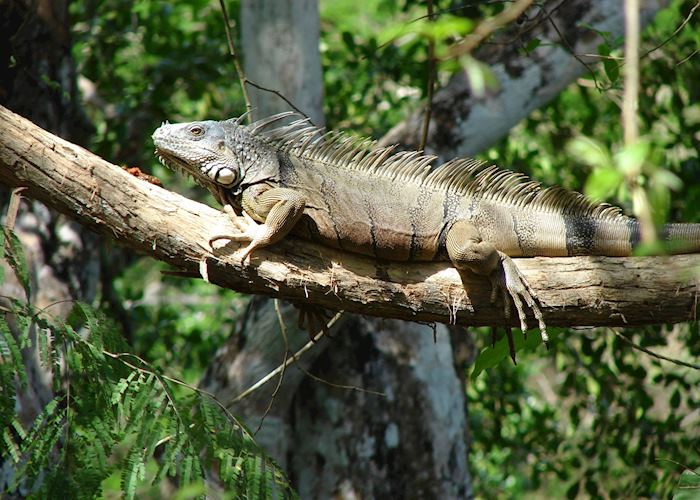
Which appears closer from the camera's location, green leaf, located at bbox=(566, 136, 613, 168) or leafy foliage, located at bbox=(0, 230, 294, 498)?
green leaf, located at bbox=(566, 136, 613, 168)

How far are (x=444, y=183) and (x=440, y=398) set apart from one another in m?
3.09

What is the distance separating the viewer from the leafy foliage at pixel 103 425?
134 inches

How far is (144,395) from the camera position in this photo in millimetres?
3637

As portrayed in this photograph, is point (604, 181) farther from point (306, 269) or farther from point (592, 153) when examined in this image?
point (306, 269)

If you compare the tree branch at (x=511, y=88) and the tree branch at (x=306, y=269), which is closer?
the tree branch at (x=306, y=269)

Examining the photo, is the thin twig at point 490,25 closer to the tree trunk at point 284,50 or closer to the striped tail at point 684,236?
the striped tail at point 684,236

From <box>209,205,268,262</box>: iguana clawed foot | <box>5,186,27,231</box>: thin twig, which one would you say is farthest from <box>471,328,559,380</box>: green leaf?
<box>5,186,27,231</box>: thin twig

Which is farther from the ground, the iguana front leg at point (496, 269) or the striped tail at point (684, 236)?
the striped tail at point (684, 236)

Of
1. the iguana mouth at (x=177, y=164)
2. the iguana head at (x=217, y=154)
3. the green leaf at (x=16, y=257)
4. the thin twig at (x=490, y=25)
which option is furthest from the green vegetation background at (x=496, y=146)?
the thin twig at (x=490, y=25)

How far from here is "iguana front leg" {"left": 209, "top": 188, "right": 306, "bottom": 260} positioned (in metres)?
3.78

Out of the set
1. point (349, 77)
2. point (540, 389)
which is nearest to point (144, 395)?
point (349, 77)

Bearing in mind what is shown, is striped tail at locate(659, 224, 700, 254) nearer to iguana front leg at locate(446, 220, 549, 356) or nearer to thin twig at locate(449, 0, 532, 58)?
iguana front leg at locate(446, 220, 549, 356)

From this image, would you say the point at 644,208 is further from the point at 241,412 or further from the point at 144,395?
the point at 241,412

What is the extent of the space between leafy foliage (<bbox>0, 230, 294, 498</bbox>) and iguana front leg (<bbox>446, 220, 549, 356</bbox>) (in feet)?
4.30
